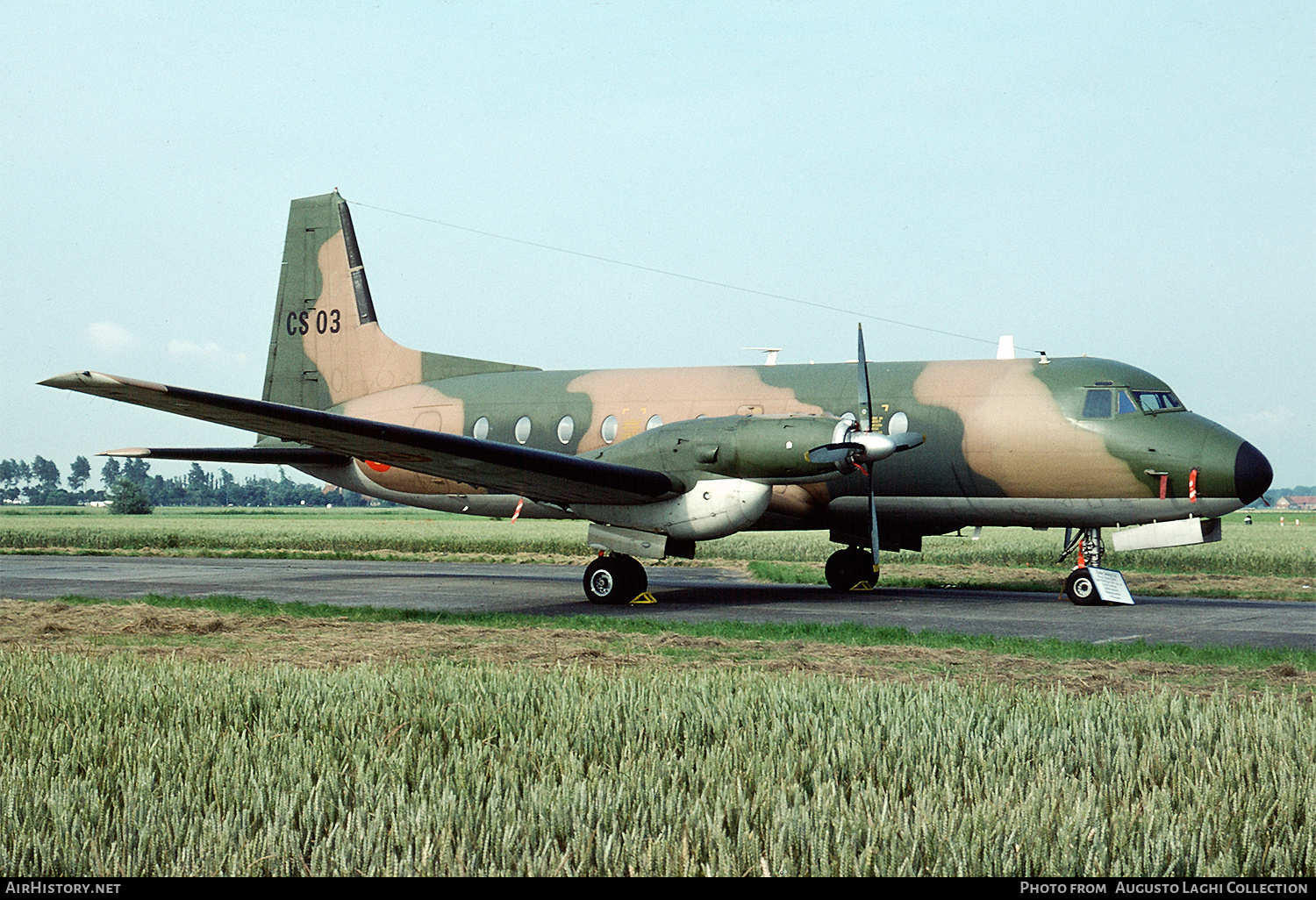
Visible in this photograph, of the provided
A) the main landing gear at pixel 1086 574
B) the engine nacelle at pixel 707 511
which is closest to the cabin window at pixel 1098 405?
the main landing gear at pixel 1086 574

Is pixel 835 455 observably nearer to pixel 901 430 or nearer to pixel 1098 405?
pixel 901 430

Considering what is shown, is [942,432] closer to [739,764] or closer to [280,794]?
[739,764]

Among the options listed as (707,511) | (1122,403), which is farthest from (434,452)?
(1122,403)

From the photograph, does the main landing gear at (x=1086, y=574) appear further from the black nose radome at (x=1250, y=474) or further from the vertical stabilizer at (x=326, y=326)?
the vertical stabilizer at (x=326, y=326)

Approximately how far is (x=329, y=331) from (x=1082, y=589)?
1552cm

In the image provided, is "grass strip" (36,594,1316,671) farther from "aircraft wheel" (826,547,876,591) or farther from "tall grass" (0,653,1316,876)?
"aircraft wheel" (826,547,876,591)

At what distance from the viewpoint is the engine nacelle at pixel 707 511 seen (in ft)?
52.7

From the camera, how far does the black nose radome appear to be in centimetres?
1603

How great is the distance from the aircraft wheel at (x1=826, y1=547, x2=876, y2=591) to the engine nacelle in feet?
13.4

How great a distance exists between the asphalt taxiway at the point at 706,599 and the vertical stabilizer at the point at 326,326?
4.03m

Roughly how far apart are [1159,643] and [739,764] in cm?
790

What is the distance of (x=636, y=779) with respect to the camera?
5.44 m
